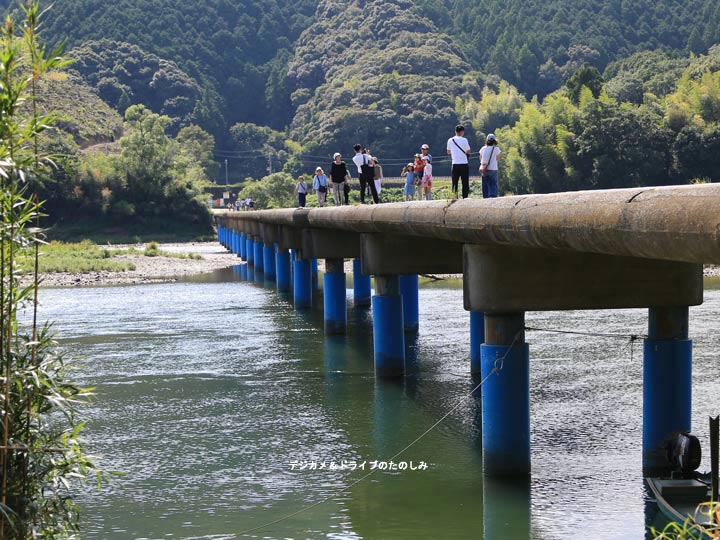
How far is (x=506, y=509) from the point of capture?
14.6 metres

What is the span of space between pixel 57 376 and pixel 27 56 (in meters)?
2.82

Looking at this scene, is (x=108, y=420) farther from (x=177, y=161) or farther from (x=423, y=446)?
(x=177, y=161)

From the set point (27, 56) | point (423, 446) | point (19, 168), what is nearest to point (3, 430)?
point (19, 168)

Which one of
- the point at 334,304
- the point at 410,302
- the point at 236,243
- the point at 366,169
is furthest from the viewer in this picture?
the point at 236,243

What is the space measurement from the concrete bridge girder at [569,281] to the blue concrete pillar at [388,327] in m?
9.40

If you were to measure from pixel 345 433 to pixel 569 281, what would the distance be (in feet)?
21.9

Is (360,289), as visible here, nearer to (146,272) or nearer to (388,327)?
(388,327)

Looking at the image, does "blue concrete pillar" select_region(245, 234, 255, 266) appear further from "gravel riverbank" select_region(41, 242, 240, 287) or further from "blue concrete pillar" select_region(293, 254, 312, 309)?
"blue concrete pillar" select_region(293, 254, 312, 309)

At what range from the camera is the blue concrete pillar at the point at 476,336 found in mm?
24484

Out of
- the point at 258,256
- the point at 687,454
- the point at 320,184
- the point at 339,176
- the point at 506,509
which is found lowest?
the point at 506,509

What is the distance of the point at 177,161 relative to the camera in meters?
124

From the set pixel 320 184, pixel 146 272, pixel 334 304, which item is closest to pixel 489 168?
pixel 334 304

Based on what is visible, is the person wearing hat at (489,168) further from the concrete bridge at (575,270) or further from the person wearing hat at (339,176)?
the person wearing hat at (339,176)

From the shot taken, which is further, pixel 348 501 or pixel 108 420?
pixel 108 420
